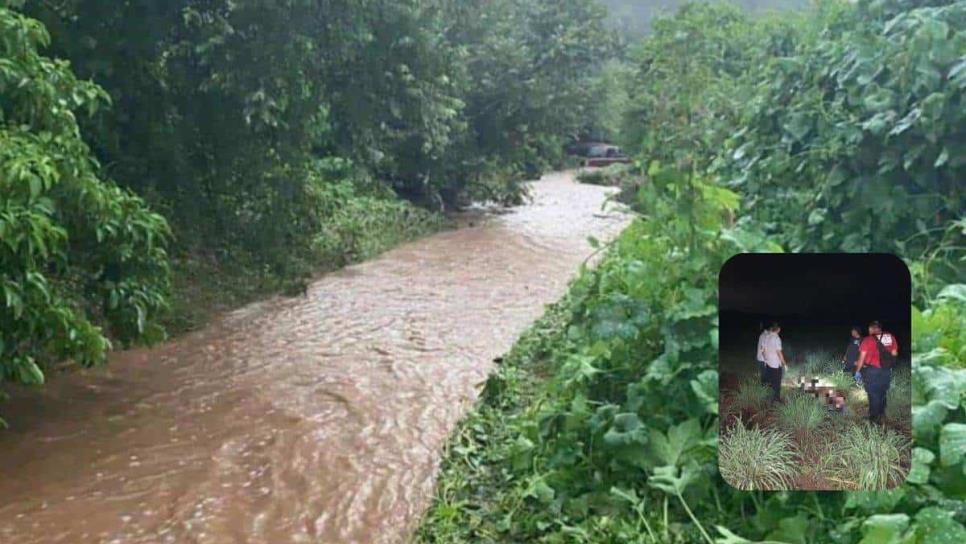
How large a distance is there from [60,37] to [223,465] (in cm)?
375

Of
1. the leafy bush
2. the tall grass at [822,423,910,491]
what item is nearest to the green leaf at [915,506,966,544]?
the tall grass at [822,423,910,491]

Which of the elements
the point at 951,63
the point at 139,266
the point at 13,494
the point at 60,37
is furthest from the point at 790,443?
the point at 60,37

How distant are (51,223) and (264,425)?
159 centimetres

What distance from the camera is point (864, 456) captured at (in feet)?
5.29

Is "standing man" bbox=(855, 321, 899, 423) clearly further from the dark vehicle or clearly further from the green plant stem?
the dark vehicle

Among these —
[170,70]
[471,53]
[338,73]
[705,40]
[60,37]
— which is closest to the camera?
[60,37]

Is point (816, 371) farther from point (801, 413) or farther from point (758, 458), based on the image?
point (758, 458)

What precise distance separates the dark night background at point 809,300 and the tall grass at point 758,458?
0.41 ft

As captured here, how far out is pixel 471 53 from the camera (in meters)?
14.8

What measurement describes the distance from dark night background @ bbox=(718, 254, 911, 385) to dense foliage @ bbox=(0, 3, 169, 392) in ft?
9.57

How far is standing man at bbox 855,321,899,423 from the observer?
1.58 m

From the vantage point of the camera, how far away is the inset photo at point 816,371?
159 cm

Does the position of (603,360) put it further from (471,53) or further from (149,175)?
(471,53)

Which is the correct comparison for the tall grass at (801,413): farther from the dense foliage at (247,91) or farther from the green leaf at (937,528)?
the dense foliage at (247,91)
